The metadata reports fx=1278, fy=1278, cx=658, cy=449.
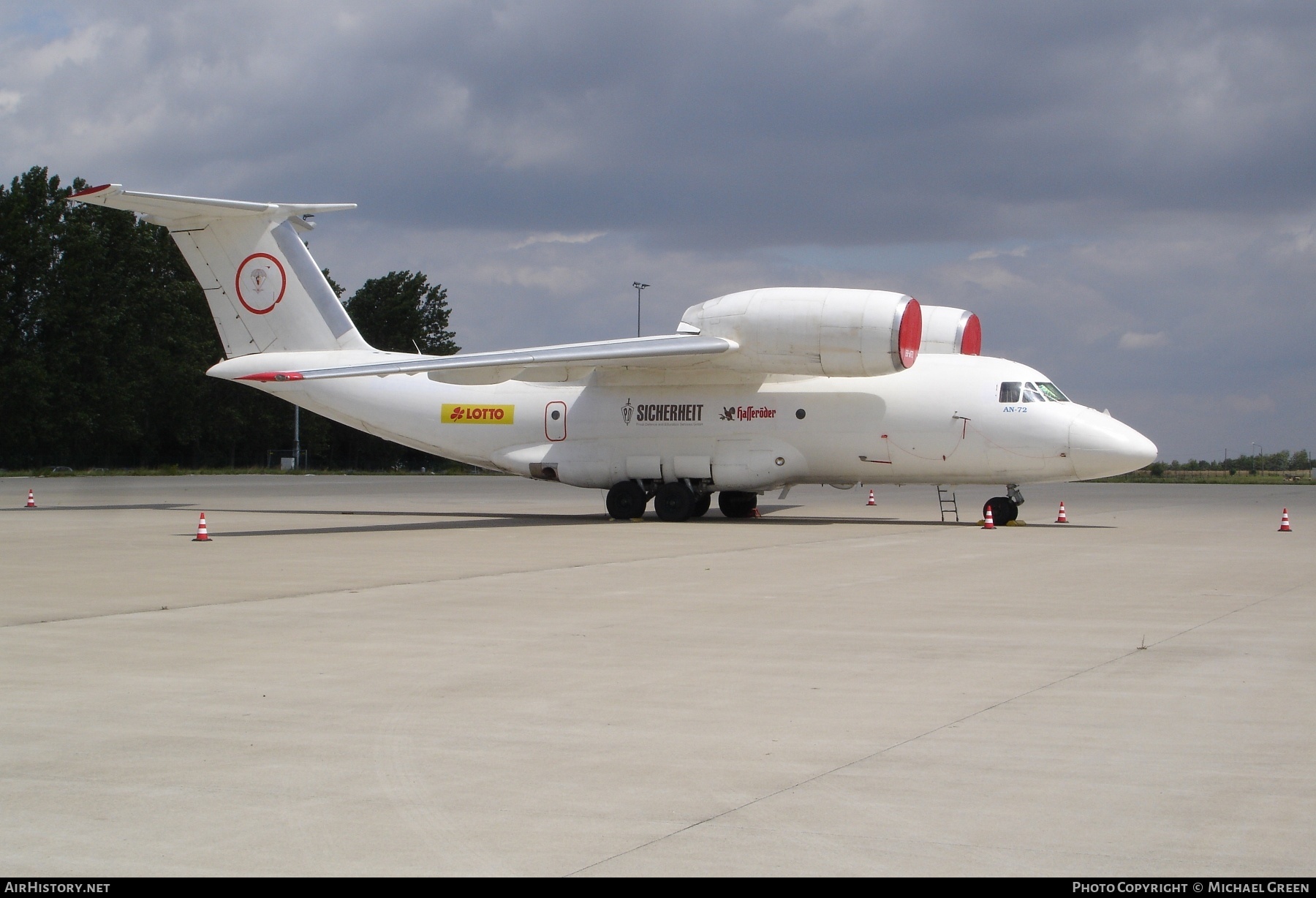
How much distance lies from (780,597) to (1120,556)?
6758 mm

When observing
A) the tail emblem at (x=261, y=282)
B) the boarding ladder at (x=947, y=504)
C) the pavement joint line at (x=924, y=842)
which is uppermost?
the tail emblem at (x=261, y=282)

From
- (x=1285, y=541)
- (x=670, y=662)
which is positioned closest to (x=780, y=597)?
(x=670, y=662)

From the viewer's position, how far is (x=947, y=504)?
34.7m

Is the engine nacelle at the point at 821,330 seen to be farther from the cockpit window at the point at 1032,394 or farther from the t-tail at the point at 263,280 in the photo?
the t-tail at the point at 263,280

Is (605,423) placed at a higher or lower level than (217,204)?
lower

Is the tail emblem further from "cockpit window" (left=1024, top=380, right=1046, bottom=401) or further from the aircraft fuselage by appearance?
"cockpit window" (left=1024, top=380, right=1046, bottom=401)

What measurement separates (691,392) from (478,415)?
15.1ft

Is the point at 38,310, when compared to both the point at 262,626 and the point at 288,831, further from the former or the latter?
the point at 288,831

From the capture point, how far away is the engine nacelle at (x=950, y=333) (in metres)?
26.1

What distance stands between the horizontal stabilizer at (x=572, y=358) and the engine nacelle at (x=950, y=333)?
5.26 metres

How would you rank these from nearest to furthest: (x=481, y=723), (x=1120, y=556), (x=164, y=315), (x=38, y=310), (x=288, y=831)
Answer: (x=288, y=831), (x=481, y=723), (x=1120, y=556), (x=38, y=310), (x=164, y=315)

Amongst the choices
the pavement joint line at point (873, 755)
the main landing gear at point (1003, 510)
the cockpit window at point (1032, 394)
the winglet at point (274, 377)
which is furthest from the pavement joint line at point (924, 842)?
the winglet at point (274, 377)

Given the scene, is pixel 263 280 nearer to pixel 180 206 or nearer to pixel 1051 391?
pixel 180 206
